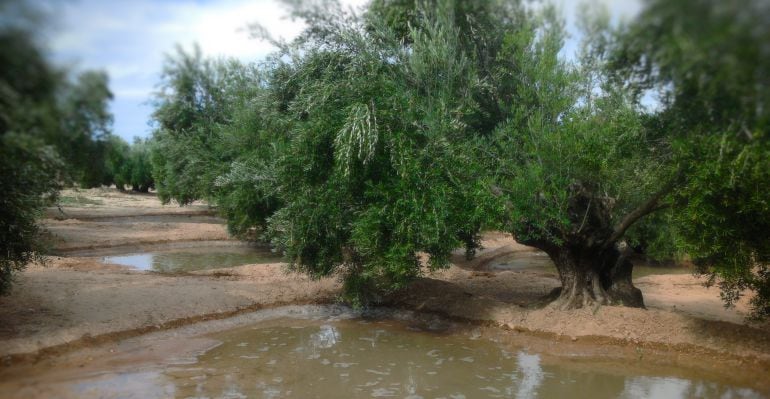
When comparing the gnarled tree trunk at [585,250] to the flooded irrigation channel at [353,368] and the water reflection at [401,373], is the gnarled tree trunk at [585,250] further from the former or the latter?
the water reflection at [401,373]

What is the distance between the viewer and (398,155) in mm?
11773

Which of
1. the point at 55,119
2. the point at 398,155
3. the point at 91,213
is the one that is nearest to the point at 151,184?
the point at 91,213

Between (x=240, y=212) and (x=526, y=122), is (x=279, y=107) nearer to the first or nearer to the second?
(x=526, y=122)

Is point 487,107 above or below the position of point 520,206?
above

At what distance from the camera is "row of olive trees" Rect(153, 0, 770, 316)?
10.2m

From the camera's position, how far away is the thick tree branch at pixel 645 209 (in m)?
10.5

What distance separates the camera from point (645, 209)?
38.5 ft

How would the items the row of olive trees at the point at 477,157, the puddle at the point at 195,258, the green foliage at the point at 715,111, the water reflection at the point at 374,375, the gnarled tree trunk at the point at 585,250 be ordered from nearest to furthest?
the green foliage at the point at 715,111
the water reflection at the point at 374,375
the row of olive trees at the point at 477,157
the gnarled tree trunk at the point at 585,250
the puddle at the point at 195,258

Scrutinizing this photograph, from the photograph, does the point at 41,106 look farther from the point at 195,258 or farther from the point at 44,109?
the point at 195,258

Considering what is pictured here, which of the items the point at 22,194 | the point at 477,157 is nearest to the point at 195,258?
the point at 22,194

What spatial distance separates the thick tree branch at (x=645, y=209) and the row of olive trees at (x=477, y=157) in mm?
37

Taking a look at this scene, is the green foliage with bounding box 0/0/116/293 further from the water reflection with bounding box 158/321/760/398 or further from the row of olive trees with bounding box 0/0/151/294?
the water reflection with bounding box 158/321/760/398

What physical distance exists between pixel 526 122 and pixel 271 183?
21.0 feet

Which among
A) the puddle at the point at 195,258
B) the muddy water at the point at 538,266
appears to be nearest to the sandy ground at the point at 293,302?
the puddle at the point at 195,258
